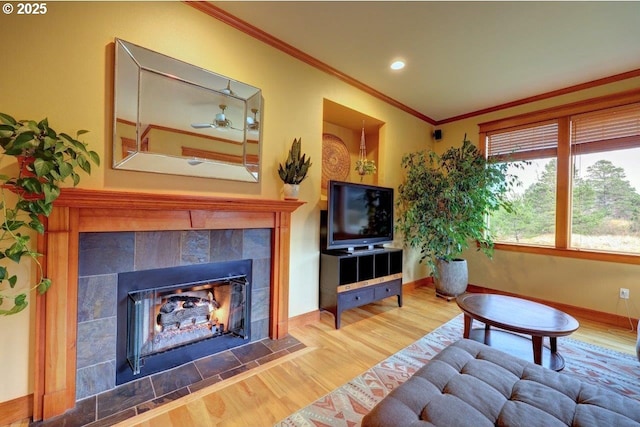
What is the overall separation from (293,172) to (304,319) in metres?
1.49

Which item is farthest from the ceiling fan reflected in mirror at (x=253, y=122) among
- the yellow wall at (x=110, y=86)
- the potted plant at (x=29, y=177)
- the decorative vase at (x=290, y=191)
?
the potted plant at (x=29, y=177)

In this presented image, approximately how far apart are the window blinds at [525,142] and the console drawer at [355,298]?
266 centimetres

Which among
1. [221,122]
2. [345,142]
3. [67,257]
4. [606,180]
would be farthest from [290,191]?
[606,180]

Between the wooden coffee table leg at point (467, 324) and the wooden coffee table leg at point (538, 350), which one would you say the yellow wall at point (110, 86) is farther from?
the wooden coffee table leg at point (538, 350)

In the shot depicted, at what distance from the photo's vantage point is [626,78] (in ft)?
9.10

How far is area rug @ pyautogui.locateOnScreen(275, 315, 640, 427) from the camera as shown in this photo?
59.1 inches

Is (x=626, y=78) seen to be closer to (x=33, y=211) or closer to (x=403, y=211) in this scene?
(x=403, y=211)

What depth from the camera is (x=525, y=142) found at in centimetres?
350

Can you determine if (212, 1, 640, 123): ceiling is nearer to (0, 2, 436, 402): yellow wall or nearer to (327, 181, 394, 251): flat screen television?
(0, 2, 436, 402): yellow wall

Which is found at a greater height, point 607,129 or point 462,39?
point 462,39

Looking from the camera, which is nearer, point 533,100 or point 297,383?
point 297,383

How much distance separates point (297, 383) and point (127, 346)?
116cm

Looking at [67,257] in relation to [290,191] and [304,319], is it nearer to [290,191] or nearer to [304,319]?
[290,191]

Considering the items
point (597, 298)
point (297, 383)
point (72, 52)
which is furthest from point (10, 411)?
point (597, 298)
